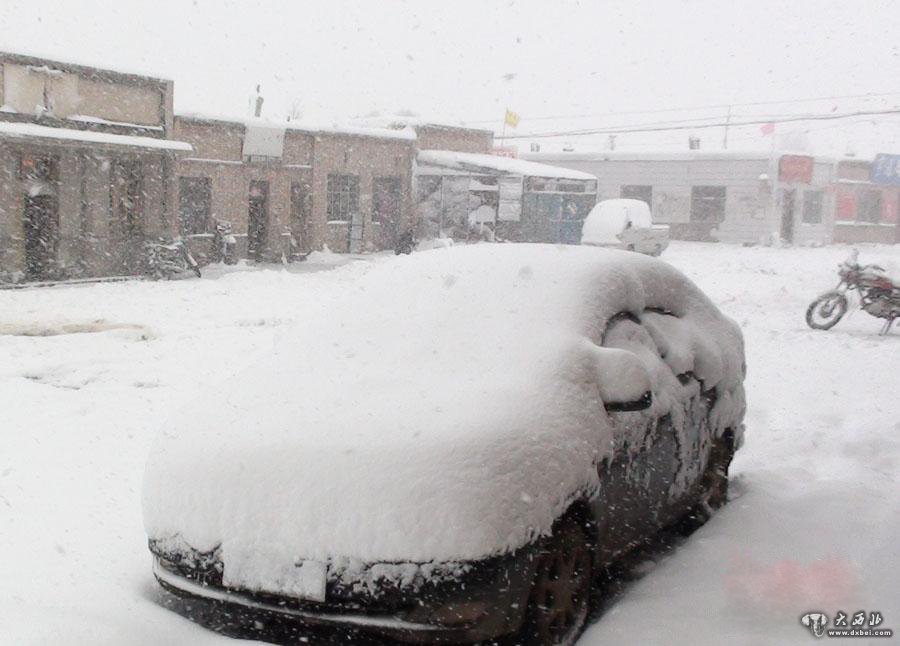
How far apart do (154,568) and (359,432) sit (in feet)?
3.46

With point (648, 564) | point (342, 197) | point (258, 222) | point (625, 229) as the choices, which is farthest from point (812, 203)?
point (648, 564)

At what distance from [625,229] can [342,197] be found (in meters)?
8.86

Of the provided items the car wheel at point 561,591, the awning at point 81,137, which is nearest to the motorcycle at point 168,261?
the awning at point 81,137

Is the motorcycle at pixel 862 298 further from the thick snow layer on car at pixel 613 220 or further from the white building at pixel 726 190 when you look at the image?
the white building at pixel 726 190

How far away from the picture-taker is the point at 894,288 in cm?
1373

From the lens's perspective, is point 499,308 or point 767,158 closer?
point 499,308

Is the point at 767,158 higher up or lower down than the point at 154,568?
higher up

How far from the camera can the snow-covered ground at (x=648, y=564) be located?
383 cm

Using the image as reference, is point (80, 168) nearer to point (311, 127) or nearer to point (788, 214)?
point (311, 127)

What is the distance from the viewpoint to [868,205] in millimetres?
45844

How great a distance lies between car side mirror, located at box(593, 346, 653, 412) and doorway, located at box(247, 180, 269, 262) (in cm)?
2389

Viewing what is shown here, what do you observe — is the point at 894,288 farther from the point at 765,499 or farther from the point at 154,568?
the point at 154,568

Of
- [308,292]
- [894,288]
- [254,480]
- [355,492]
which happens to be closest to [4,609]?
[254,480]

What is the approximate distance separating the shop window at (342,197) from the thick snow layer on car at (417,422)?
82.9 ft
